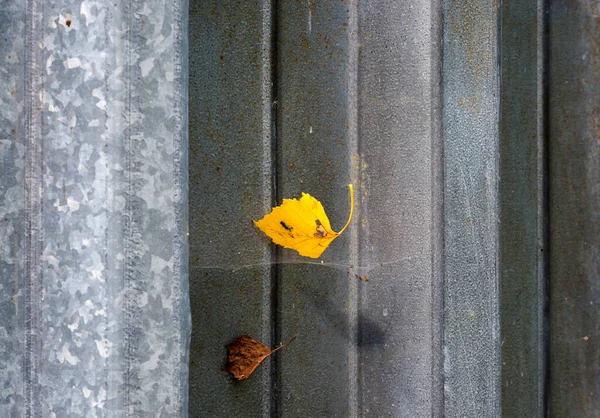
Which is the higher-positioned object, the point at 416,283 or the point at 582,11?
the point at 582,11

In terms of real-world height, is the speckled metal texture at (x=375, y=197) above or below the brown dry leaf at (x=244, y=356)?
above

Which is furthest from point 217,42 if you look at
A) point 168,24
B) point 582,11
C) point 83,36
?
point 582,11

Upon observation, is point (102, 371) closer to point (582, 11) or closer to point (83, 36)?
point (83, 36)

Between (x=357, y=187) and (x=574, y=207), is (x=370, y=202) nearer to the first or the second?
(x=357, y=187)

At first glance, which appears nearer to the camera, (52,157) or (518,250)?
(52,157)

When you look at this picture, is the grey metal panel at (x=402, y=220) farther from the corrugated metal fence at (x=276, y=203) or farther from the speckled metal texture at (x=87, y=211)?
the speckled metal texture at (x=87, y=211)

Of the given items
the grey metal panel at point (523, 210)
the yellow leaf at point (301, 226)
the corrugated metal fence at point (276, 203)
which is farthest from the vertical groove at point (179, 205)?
the grey metal panel at point (523, 210)
